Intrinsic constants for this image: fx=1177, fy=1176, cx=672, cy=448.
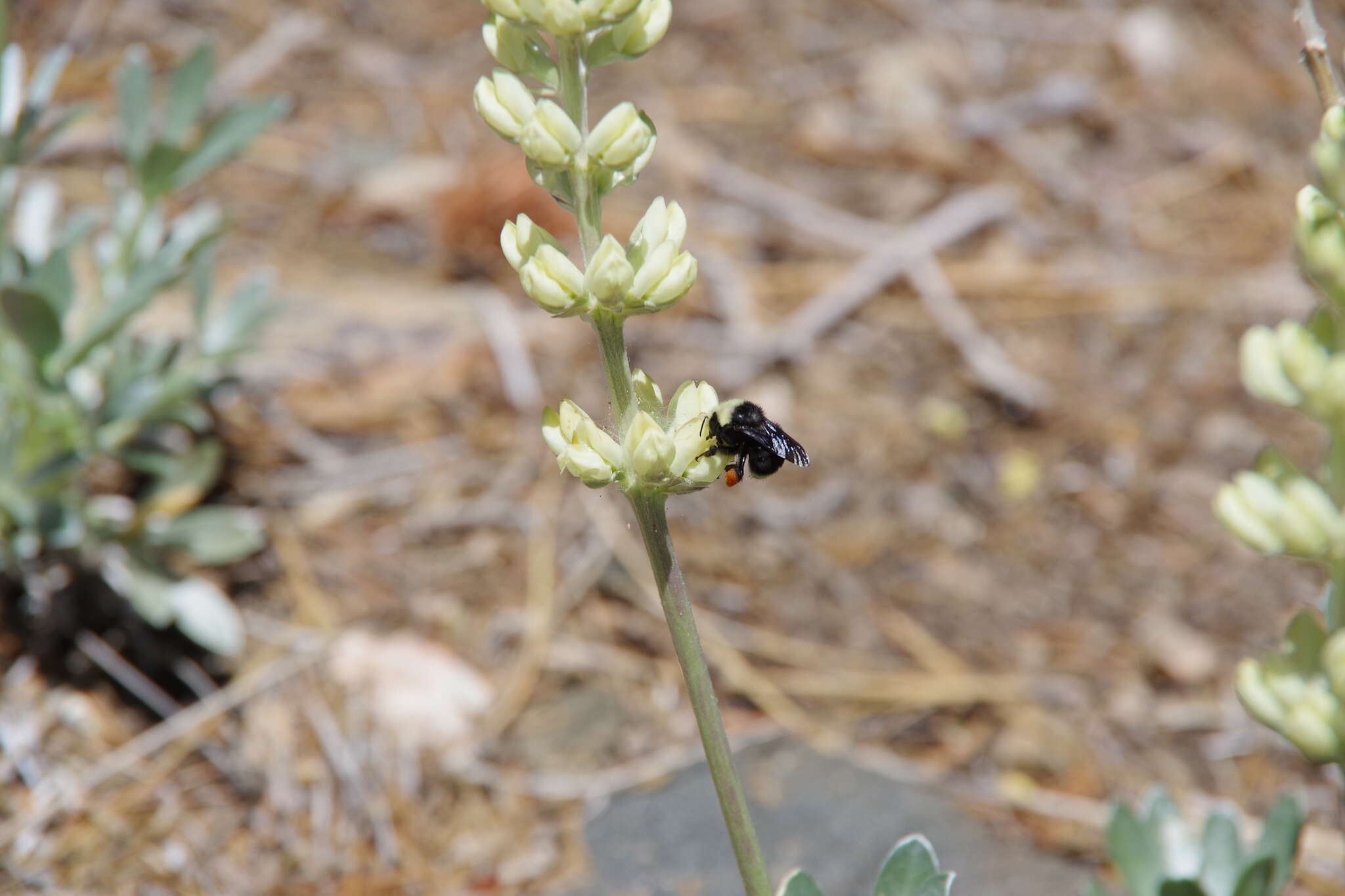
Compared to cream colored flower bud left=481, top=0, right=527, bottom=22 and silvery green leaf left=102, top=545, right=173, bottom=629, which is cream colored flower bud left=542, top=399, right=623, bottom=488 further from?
silvery green leaf left=102, top=545, right=173, bottom=629

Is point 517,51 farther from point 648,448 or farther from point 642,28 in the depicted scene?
point 648,448

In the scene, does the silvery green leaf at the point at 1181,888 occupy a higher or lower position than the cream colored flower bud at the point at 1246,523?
lower

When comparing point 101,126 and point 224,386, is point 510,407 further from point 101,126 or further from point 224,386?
point 101,126

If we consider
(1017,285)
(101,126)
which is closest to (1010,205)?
(1017,285)

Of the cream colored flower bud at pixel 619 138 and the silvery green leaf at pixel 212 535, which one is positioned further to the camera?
the silvery green leaf at pixel 212 535

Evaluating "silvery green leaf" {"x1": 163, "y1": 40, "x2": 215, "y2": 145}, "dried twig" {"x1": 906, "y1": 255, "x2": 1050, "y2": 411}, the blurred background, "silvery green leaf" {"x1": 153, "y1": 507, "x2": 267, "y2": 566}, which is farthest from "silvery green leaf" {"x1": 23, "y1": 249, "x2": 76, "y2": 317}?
"dried twig" {"x1": 906, "y1": 255, "x2": 1050, "y2": 411}

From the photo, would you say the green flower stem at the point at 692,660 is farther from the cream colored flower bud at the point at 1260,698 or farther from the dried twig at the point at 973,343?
the dried twig at the point at 973,343

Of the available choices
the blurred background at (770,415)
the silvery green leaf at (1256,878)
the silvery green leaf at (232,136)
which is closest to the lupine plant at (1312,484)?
the silvery green leaf at (1256,878)
